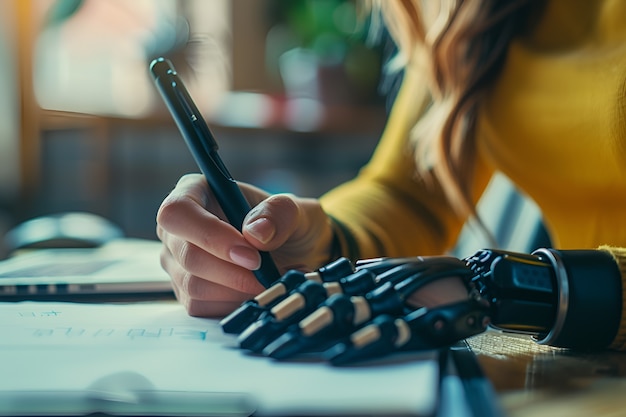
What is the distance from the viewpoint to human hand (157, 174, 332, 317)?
1.29 ft

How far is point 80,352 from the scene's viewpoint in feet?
1.03

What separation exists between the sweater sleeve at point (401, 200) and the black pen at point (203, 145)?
0.22 meters

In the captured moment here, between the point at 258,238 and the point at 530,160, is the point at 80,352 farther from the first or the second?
the point at 530,160

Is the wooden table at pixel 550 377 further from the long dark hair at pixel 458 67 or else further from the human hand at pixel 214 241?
the long dark hair at pixel 458 67

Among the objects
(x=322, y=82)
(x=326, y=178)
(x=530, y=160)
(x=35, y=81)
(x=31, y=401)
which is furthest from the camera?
(x=326, y=178)

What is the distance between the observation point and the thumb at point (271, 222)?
39 centimetres

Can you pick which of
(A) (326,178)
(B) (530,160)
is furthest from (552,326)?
(A) (326,178)

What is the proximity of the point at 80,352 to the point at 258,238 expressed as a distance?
0.11 meters

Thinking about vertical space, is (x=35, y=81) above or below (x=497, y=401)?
above

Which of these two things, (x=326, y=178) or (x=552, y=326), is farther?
(x=326, y=178)

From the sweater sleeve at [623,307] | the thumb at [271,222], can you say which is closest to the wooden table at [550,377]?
the sweater sleeve at [623,307]

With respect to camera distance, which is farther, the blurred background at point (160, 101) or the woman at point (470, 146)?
the blurred background at point (160, 101)

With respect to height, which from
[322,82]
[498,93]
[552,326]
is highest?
[322,82]

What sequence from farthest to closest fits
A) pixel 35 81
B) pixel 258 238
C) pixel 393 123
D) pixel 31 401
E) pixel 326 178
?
pixel 326 178, pixel 35 81, pixel 393 123, pixel 258 238, pixel 31 401
